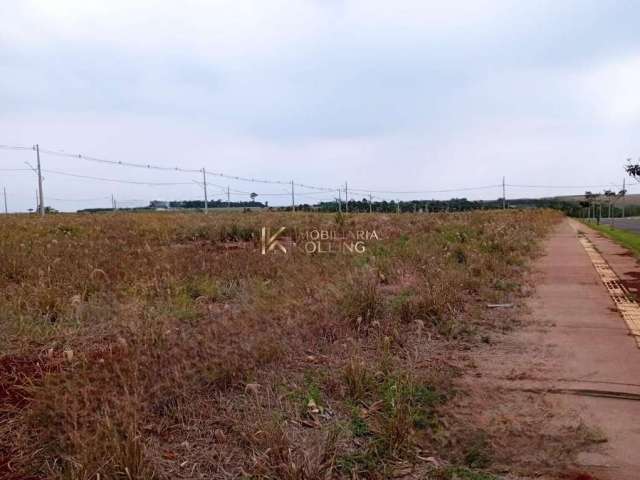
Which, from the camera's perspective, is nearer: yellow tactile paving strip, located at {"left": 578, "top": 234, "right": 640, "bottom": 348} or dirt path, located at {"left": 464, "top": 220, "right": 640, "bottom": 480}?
dirt path, located at {"left": 464, "top": 220, "right": 640, "bottom": 480}

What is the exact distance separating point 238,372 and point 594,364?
2.65m

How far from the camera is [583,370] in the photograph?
133 inches

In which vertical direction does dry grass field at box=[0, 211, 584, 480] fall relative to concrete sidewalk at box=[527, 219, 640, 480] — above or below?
above

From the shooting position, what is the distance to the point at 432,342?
154 inches

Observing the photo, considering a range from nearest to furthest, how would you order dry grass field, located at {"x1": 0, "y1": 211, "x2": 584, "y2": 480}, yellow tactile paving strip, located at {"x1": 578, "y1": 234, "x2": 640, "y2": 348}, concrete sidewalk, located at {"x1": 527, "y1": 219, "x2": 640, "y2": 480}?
dry grass field, located at {"x1": 0, "y1": 211, "x2": 584, "y2": 480}
concrete sidewalk, located at {"x1": 527, "y1": 219, "x2": 640, "y2": 480}
yellow tactile paving strip, located at {"x1": 578, "y1": 234, "x2": 640, "y2": 348}

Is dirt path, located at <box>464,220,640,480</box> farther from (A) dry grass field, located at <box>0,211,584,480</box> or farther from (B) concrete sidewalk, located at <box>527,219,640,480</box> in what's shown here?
Result: (A) dry grass field, located at <box>0,211,584,480</box>

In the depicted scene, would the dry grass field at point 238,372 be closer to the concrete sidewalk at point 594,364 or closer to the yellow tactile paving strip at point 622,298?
the concrete sidewalk at point 594,364

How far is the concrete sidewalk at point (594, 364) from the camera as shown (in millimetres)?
2307

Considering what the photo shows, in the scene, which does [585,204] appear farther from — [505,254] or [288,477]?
[288,477]

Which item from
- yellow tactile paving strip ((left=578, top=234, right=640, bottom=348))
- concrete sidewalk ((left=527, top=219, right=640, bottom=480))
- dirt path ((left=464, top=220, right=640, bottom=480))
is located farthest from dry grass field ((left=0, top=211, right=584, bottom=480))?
yellow tactile paving strip ((left=578, top=234, right=640, bottom=348))

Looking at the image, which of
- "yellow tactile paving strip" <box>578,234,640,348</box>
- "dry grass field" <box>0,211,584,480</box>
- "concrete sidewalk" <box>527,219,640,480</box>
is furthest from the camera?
"yellow tactile paving strip" <box>578,234,640,348</box>

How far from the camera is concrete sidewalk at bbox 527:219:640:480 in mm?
2307

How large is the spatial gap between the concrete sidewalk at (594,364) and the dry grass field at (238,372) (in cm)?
48

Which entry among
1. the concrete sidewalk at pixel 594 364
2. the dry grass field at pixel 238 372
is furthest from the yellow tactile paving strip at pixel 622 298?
the dry grass field at pixel 238 372
